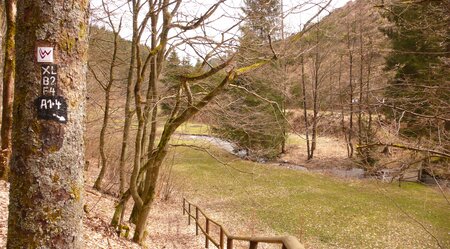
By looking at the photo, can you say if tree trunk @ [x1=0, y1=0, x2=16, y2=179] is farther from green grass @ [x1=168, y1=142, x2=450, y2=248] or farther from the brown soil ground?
green grass @ [x1=168, y1=142, x2=450, y2=248]

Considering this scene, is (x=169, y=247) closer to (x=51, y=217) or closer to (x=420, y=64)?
(x=51, y=217)

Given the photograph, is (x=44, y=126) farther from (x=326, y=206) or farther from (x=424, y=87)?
(x=326, y=206)

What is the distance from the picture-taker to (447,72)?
914 cm

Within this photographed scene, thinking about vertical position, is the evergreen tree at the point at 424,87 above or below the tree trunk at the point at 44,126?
above

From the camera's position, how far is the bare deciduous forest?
5.89 feet

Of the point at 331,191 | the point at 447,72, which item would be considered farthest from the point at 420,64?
the point at 447,72

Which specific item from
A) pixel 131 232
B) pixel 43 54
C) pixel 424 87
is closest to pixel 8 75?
pixel 131 232

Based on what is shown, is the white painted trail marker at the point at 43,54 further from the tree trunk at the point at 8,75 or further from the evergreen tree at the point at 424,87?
the tree trunk at the point at 8,75

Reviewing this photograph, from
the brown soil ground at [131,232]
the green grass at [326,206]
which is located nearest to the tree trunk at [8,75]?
the brown soil ground at [131,232]

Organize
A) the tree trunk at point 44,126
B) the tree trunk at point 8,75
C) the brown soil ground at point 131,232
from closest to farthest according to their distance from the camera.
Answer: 1. the tree trunk at point 44,126
2. the brown soil ground at point 131,232
3. the tree trunk at point 8,75

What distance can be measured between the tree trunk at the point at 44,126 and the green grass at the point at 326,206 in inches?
303

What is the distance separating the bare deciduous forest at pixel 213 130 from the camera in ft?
5.89

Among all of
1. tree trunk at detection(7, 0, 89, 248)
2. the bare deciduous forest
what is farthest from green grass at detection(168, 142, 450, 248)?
tree trunk at detection(7, 0, 89, 248)

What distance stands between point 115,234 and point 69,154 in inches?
256
